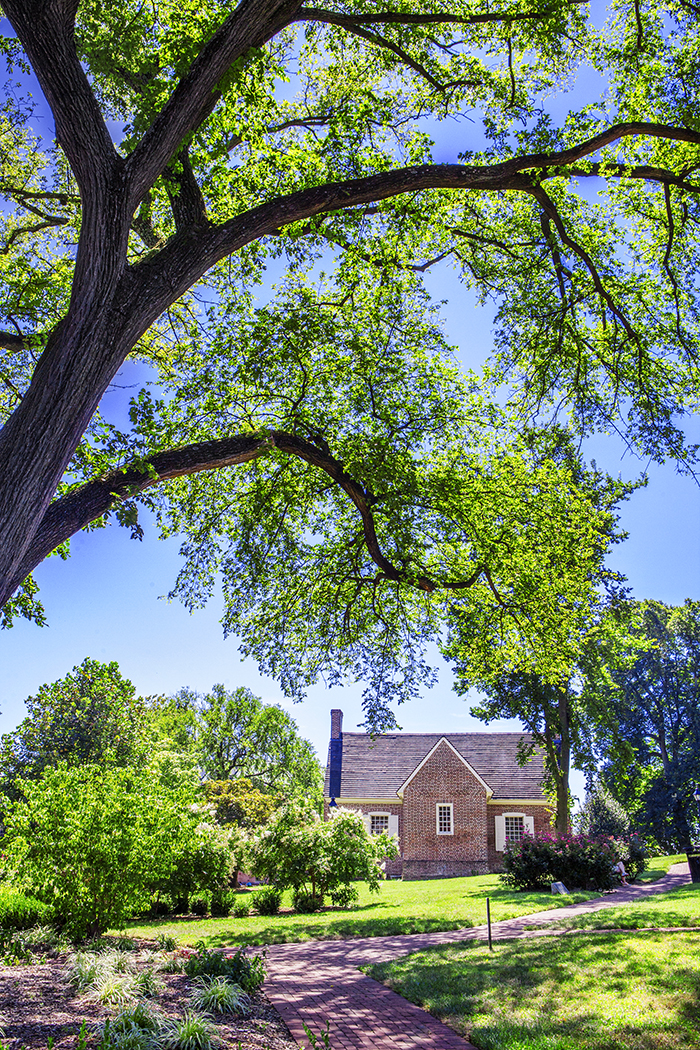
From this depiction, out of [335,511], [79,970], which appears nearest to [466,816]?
[335,511]

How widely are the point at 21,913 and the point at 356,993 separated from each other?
21.8 ft

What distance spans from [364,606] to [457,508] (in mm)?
3511

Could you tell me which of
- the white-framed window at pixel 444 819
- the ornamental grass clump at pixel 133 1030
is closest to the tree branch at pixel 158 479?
the ornamental grass clump at pixel 133 1030

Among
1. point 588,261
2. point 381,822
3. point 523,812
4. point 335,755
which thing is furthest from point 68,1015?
point 335,755

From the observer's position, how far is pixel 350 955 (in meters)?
9.98

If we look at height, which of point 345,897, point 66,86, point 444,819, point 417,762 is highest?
point 66,86

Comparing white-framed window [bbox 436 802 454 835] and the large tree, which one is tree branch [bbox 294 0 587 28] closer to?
the large tree

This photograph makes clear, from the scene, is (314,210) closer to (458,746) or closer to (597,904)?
(597,904)

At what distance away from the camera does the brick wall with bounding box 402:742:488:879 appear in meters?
31.5

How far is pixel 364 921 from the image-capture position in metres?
13.9

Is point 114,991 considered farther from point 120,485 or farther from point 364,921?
point 364,921

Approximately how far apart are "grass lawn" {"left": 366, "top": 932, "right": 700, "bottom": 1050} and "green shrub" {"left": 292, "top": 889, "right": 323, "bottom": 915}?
9.30 m

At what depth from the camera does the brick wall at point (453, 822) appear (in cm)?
3153

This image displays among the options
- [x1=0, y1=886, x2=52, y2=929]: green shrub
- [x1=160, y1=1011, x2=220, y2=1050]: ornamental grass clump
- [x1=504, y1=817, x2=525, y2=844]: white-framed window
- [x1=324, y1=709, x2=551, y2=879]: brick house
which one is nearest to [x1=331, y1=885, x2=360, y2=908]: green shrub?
[x1=0, y1=886, x2=52, y2=929]: green shrub
